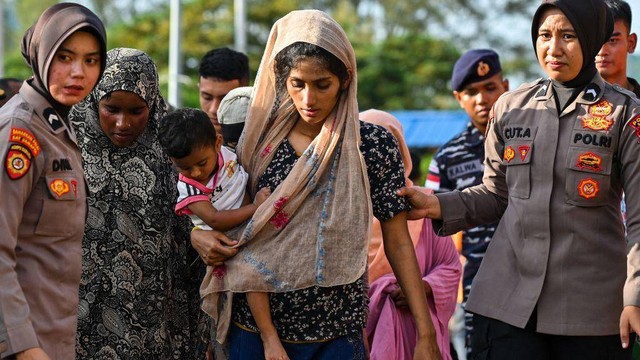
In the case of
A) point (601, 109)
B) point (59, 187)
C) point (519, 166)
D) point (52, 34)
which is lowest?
point (59, 187)

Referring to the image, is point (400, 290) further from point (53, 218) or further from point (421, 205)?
point (53, 218)

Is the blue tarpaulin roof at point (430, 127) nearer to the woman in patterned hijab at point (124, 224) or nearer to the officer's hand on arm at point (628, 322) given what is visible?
the woman in patterned hijab at point (124, 224)

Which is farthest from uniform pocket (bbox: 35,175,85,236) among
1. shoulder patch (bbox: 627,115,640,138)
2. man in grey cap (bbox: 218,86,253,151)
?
shoulder patch (bbox: 627,115,640,138)

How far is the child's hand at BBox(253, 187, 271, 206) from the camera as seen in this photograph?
4113 millimetres

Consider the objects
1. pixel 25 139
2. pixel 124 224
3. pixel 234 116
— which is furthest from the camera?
pixel 234 116

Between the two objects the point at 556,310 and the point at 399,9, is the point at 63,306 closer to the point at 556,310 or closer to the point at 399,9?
the point at 556,310

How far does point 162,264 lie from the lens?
4730 mm

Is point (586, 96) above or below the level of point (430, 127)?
below

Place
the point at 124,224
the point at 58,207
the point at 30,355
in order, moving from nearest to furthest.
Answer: the point at 30,355 < the point at 58,207 < the point at 124,224

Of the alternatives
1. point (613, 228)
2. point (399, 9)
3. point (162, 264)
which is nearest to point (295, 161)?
point (162, 264)

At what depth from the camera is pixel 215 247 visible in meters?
4.12

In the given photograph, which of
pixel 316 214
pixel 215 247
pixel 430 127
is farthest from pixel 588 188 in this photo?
pixel 430 127

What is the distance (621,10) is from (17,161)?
3474mm

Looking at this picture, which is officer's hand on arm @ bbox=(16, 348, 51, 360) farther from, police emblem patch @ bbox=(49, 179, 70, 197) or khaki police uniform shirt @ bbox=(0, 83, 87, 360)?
police emblem patch @ bbox=(49, 179, 70, 197)
